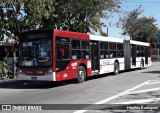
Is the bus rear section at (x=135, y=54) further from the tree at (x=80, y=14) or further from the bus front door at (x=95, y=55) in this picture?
the bus front door at (x=95, y=55)

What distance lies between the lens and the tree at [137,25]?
5821cm

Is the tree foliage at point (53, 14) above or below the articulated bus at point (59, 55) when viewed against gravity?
above

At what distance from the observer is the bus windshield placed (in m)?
16.4

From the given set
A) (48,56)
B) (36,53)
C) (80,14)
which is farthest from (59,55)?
(80,14)

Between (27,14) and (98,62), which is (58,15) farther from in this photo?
(98,62)

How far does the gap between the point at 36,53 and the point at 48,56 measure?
0.72 meters

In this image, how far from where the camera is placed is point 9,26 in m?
21.5

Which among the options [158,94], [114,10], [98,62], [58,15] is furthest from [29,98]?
[114,10]

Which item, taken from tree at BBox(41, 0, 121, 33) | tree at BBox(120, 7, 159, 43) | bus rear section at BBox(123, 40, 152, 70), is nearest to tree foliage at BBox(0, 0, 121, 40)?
tree at BBox(41, 0, 121, 33)

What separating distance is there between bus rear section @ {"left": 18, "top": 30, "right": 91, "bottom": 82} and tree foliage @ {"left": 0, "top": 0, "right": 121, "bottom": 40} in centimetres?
414

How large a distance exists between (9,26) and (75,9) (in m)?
7.19

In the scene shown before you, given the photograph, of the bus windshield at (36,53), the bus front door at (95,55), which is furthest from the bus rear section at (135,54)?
the bus windshield at (36,53)

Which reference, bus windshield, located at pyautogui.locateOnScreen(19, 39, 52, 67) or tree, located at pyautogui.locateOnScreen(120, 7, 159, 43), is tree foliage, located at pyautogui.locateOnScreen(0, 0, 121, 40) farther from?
tree, located at pyautogui.locateOnScreen(120, 7, 159, 43)

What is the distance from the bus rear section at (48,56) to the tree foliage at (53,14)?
4139 mm
